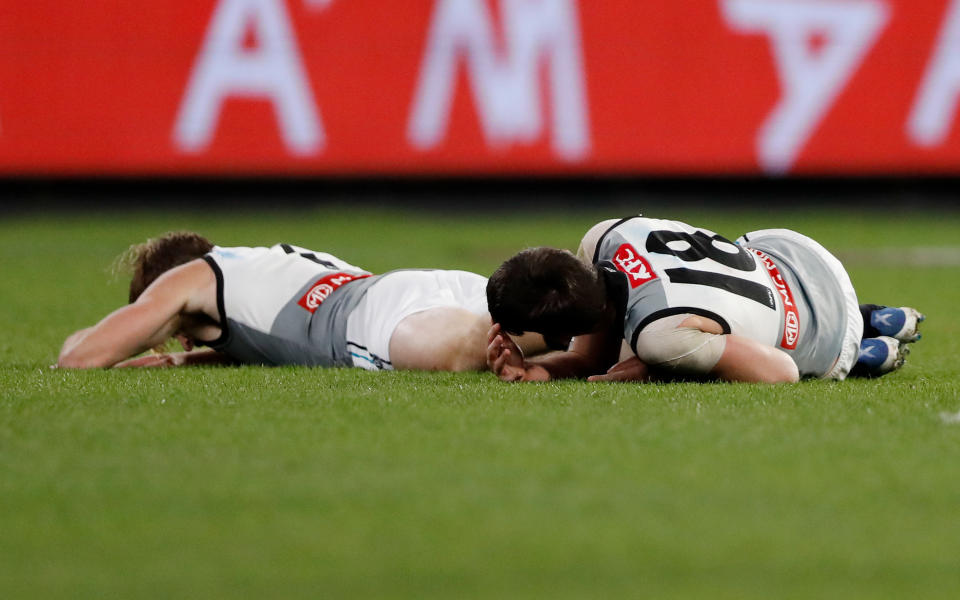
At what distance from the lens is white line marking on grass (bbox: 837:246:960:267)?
9.82 meters

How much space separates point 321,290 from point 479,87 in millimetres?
8594

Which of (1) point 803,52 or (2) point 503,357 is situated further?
(1) point 803,52

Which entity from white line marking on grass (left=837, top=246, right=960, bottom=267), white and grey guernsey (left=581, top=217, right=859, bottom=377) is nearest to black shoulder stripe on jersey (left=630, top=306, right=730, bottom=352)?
white and grey guernsey (left=581, top=217, right=859, bottom=377)

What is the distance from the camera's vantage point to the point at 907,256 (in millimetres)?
10414

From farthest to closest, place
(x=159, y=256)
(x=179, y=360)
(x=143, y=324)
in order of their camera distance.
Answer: (x=159, y=256) → (x=179, y=360) → (x=143, y=324)

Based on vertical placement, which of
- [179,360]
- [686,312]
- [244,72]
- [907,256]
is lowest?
[907,256]

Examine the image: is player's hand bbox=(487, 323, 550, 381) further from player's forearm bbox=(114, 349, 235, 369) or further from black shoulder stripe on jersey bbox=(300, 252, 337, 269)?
player's forearm bbox=(114, 349, 235, 369)

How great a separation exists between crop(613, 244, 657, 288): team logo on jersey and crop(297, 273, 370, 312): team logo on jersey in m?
1.25

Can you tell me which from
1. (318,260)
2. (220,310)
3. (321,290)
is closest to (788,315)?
(321,290)

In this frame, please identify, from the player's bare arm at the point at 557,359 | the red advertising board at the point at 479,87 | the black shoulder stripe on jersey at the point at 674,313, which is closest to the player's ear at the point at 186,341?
the player's bare arm at the point at 557,359

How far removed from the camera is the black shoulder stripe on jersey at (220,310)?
16.3 feet

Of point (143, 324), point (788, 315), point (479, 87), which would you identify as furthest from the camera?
point (479, 87)

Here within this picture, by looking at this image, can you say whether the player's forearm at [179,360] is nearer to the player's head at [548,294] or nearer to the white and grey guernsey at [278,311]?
the white and grey guernsey at [278,311]

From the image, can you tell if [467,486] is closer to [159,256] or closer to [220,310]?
[220,310]
